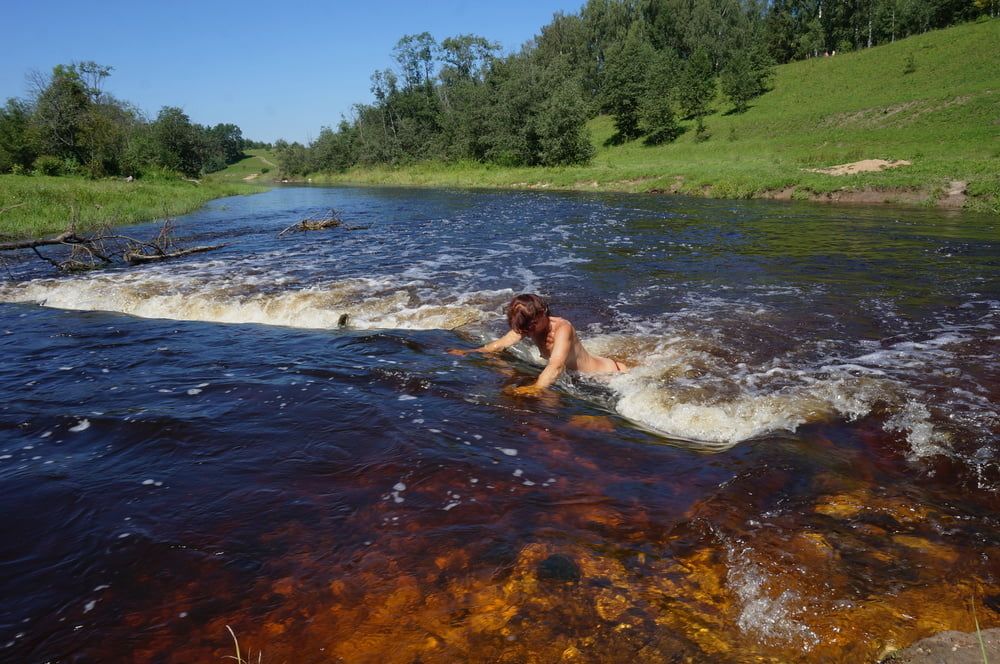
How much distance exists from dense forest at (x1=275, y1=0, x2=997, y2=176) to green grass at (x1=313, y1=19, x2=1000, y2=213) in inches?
124

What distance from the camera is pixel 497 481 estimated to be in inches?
177

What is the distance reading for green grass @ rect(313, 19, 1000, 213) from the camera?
25.7m

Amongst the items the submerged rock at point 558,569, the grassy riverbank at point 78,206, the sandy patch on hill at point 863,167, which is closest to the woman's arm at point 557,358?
the submerged rock at point 558,569

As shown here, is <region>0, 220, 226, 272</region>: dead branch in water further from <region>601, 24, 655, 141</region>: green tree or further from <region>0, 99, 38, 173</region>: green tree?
<region>601, 24, 655, 141</region>: green tree

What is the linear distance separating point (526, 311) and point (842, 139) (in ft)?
130

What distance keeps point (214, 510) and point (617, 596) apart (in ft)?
9.88

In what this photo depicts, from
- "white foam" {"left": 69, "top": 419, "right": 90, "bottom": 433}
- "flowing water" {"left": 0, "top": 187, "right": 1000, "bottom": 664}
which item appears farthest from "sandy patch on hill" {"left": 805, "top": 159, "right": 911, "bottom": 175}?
"white foam" {"left": 69, "top": 419, "right": 90, "bottom": 433}

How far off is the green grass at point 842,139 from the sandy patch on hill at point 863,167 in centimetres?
87

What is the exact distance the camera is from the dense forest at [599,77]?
184ft

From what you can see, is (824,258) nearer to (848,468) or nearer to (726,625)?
(848,468)

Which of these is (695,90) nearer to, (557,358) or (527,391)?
(557,358)

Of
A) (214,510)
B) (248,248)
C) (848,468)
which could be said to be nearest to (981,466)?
(848,468)

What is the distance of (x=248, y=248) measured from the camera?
1848 cm

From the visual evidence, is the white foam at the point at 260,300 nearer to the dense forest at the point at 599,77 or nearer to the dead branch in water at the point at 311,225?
the dead branch in water at the point at 311,225
